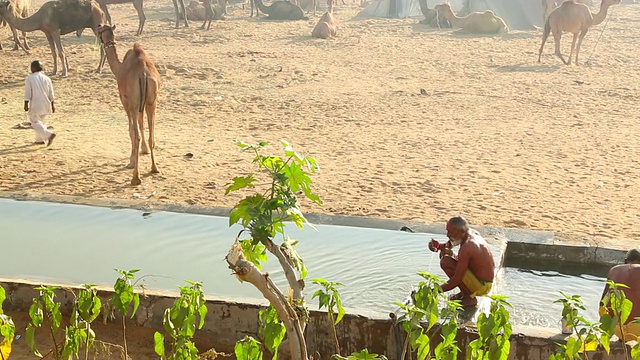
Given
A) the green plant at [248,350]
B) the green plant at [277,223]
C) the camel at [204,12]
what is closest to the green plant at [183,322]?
the green plant at [248,350]

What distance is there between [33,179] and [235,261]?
776cm

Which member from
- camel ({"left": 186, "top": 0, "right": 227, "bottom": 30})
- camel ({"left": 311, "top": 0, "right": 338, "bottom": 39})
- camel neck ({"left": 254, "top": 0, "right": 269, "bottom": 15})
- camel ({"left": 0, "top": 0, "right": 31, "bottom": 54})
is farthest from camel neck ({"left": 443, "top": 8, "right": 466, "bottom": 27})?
camel ({"left": 0, "top": 0, "right": 31, "bottom": 54})

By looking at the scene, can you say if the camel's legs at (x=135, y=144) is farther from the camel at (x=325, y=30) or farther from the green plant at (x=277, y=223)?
the camel at (x=325, y=30)

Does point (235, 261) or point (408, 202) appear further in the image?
point (408, 202)

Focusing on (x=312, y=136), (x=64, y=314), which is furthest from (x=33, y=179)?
(x=64, y=314)

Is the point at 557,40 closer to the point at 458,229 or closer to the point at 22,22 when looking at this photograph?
the point at 22,22

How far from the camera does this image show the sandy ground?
396 inches

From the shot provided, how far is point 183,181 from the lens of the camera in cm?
1076

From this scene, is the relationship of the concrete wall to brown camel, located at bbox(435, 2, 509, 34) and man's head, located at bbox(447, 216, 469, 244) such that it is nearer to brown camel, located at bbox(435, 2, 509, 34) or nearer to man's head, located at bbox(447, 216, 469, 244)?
man's head, located at bbox(447, 216, 469, 244)

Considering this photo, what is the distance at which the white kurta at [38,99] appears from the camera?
1236 centimetres

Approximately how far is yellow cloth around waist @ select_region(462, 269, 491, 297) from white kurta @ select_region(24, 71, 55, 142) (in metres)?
7.70

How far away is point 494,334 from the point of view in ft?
13.5

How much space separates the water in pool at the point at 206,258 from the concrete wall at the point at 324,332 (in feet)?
1.90

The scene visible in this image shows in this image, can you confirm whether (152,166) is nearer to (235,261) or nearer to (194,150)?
(194,150)
